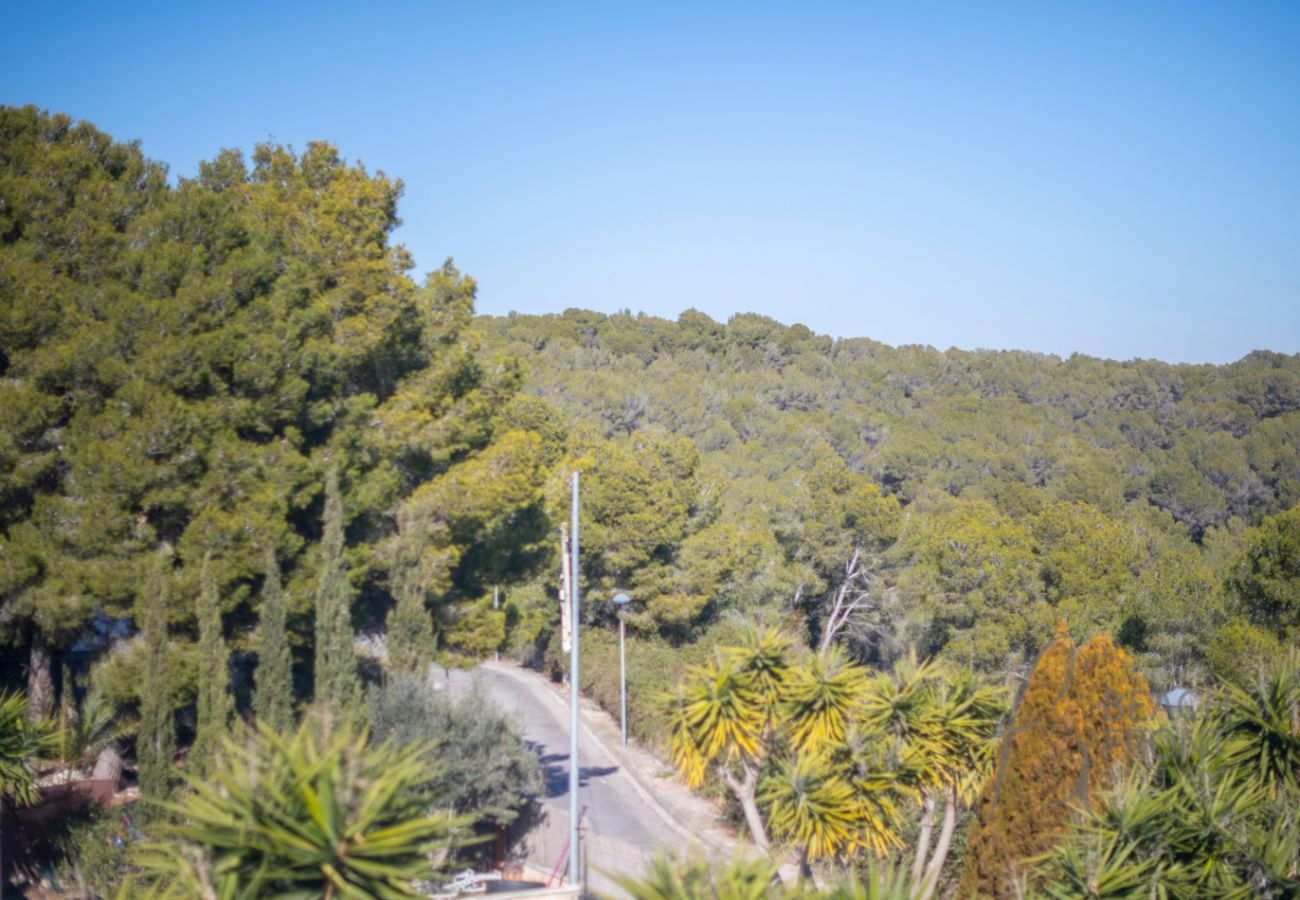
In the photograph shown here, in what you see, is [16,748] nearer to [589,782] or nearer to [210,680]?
[210,680]

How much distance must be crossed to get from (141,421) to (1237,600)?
969 inches

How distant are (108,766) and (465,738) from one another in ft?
20.7

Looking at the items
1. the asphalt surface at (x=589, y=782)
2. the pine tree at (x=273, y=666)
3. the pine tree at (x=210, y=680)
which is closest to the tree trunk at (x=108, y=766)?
the pine tree at (x=210, y=680)

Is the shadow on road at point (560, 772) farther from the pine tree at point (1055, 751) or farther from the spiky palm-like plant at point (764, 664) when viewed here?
the pine tree at point (1055, 751)

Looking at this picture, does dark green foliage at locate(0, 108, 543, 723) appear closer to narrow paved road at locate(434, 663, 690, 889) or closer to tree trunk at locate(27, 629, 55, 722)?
tree trunk at locate(27, 629, 55, 722)

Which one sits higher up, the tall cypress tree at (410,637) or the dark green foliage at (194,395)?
the dark green foliage at (194,395)

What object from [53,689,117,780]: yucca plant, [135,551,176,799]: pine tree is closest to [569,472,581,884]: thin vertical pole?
[135,551,176,799]: pine tree

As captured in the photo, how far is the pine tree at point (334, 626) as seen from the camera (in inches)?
581

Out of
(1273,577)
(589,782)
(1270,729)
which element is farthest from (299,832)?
(1273,577)

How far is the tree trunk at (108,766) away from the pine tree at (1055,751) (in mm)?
12773

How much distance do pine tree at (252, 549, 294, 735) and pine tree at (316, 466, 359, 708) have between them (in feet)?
1.66

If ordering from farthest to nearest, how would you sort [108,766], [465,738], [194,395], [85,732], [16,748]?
[194,395] < [108,766] < [85,732] < [465,738] < [16,748]

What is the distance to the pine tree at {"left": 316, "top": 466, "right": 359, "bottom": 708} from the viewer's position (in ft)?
48.4

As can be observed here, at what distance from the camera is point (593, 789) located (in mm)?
19672
